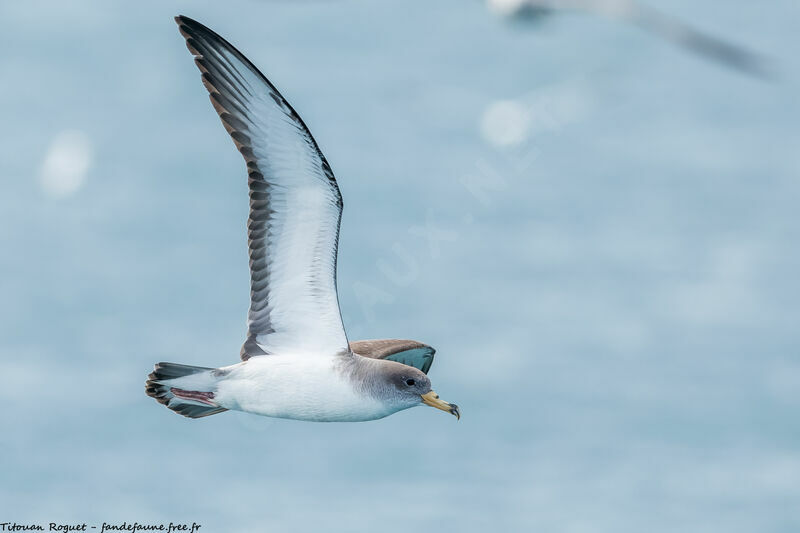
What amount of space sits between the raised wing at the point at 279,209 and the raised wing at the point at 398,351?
248 cm

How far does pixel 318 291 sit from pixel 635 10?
263 inches

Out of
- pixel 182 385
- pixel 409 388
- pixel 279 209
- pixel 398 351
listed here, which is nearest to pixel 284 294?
pixel 279 209

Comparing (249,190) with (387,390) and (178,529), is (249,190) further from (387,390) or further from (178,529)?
(178,529)

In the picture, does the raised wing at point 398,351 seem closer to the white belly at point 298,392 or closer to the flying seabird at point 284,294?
the flying seabird at point 284,294

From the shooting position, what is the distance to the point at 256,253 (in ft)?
78.5

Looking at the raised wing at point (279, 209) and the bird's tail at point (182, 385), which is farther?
the bird's tail at point (182, 385)

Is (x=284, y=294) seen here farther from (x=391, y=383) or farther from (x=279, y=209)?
(x=391, y=383)

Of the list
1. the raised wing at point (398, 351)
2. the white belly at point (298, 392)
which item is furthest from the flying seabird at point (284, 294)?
the raised wing at point (398, 351)

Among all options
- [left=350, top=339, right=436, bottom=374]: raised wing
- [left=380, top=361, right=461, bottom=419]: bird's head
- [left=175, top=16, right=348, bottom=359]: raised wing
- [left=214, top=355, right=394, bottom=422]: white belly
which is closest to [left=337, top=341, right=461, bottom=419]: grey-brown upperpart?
[left=380, top=361, right=461, bottom=419]: bird's head

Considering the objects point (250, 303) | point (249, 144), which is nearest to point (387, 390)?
point (250, 303)

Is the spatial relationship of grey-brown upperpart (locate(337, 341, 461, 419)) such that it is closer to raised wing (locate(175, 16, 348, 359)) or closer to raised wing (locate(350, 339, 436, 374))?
raised wing (locate(175, 16, 348, 359))

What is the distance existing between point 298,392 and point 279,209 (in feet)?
8.82

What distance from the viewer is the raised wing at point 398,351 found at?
26.6 metres

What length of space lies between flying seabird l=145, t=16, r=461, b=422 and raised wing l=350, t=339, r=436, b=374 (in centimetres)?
245
